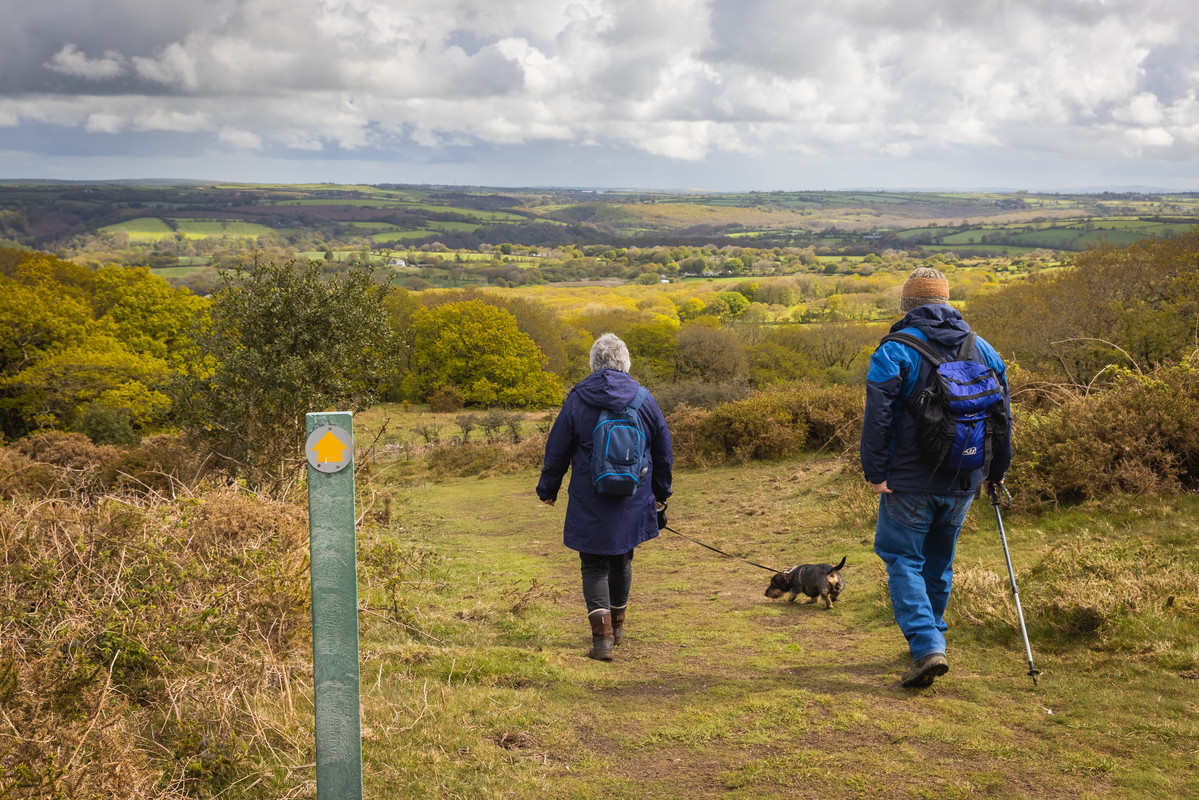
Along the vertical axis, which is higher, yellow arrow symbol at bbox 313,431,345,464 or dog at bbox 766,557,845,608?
yellow arrow symbol at bbox 313,431,345,464

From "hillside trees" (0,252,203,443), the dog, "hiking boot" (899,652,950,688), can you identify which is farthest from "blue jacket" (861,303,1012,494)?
"hillside trees" (0,252,203,443)

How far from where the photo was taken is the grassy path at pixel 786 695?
3678mm

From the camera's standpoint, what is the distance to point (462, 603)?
7898 mm

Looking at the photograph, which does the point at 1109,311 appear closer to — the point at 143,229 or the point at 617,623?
the point at 617,623

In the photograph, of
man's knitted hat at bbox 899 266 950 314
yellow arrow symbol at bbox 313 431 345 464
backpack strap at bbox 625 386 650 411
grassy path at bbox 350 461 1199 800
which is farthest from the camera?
backpack strap at bbox 625 386 650 411

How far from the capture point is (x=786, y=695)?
471 cm

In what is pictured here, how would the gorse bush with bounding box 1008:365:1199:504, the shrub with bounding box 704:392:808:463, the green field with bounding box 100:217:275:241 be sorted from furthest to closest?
the green field with bounding box 100:217:275:241 → the shrub with bounding box 704:392:808:463 → the gorse bush with bounding box 1008:365:1199:504

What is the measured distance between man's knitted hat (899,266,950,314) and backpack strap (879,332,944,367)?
314mm

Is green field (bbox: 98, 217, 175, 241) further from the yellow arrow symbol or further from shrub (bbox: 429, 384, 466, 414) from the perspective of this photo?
the yellow arrow symbol

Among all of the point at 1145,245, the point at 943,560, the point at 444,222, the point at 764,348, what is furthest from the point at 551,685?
the point at 444,222

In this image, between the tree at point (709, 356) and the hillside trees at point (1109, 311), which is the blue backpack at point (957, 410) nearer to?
the hillside trees at point (1109, 311)

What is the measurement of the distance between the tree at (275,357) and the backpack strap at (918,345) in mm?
12386

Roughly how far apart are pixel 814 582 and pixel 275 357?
12117 millimetres

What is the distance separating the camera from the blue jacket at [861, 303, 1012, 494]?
4684 millimetres
